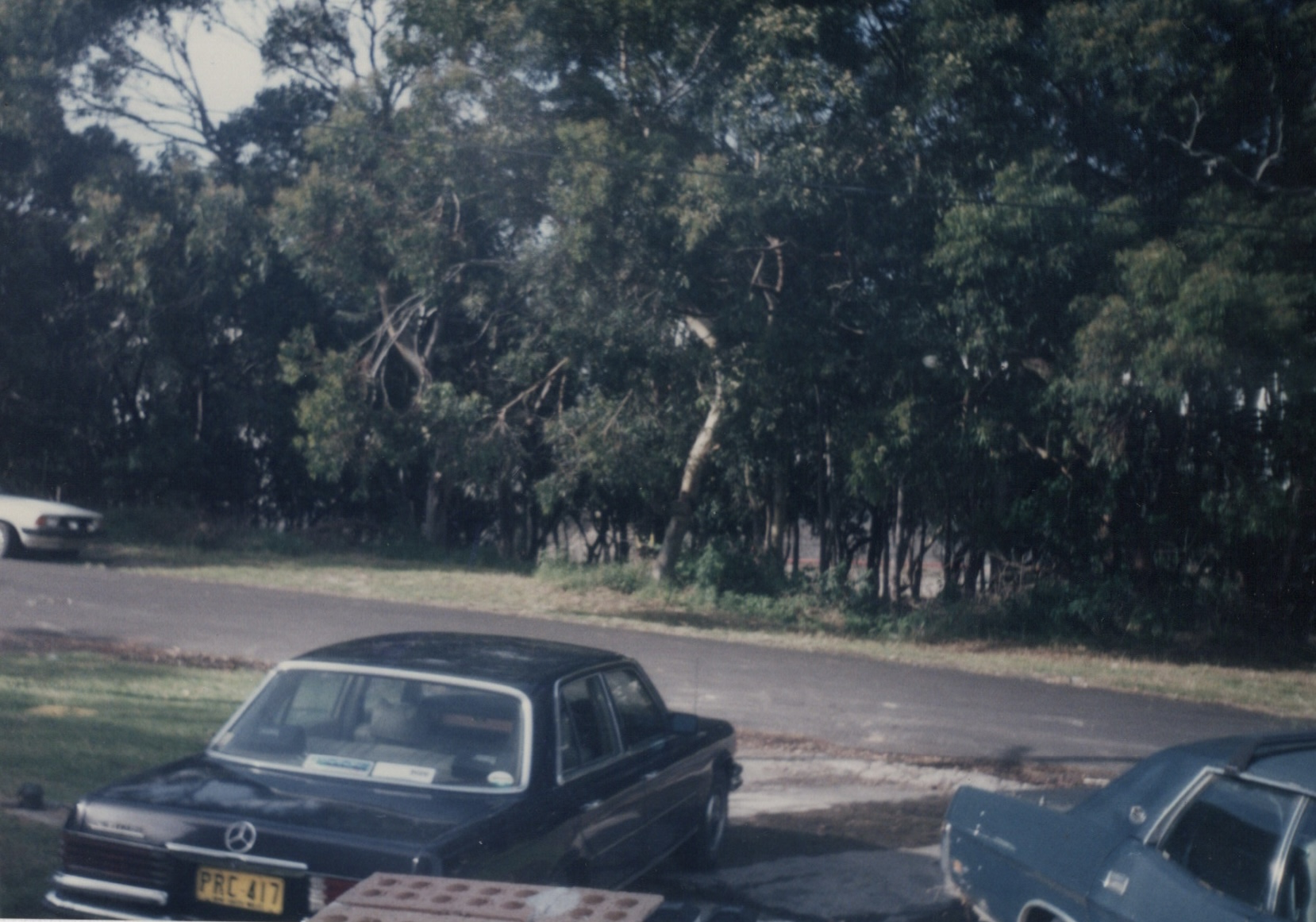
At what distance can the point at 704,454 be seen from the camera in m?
22.2

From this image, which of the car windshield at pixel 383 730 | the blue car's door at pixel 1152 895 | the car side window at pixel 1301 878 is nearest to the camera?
the car side window at pixel 1301 878

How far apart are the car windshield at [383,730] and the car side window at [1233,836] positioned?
8.48ft

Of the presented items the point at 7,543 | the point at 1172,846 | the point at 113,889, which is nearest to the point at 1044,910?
the point at 1172,846

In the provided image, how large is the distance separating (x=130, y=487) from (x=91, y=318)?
4.22m

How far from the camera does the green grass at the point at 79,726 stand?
602 cm

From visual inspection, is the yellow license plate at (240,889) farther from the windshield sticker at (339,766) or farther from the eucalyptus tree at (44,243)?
the eucalyptus tree at (44,243)

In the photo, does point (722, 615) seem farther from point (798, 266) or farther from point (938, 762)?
point (938, 762)

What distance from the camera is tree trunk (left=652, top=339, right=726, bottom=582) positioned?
70.8 ft

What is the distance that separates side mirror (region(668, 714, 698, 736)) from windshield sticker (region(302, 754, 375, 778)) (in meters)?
2.10

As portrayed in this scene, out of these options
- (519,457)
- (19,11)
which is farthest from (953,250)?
(19,11)

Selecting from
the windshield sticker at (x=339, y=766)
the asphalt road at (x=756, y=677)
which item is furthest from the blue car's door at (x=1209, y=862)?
the asphalt road at (x=756, y=677)

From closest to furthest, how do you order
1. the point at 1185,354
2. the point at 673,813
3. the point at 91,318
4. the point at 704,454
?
the point at 673,813 < the point at 1185,354 < the point at 704,454 < the point at 91,318

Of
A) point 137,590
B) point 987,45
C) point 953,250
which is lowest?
point 137,590

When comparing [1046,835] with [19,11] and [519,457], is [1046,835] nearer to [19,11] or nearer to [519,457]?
[519,457]
